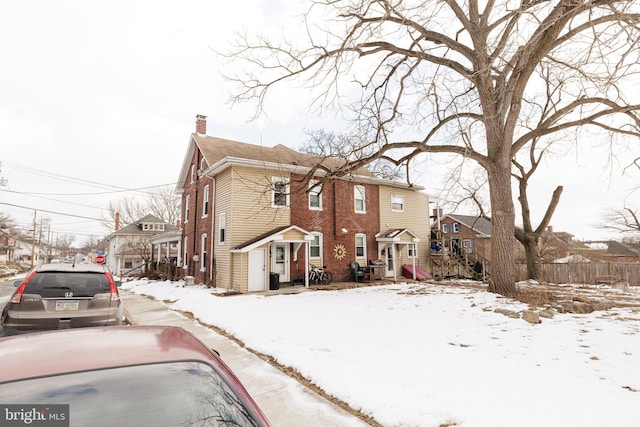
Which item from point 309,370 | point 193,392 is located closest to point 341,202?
point 309,370

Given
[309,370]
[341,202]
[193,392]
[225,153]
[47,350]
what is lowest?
[309,370]

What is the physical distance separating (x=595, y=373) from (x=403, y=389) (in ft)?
8.75

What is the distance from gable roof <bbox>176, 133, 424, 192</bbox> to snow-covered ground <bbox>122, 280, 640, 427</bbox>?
337 inches

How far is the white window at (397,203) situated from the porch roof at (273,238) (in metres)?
7.79

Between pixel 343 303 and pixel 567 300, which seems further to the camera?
pixel 343 303

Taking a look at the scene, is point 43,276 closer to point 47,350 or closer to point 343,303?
point 47,350

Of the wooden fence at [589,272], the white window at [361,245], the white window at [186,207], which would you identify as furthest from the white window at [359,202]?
the white window at [186,207]

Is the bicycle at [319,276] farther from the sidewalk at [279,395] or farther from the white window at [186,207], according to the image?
the sidewalk at [279,395]

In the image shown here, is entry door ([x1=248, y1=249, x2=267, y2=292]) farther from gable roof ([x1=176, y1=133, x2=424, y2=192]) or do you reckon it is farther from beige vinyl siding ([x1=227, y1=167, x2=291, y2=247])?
gable roof ([x1=176, y1=133, x2=424, y2=192])

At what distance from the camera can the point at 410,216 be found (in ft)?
72.4

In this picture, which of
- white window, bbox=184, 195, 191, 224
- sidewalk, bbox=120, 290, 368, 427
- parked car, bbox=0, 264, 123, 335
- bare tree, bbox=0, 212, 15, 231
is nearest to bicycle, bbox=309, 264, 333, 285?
white window, bbox=184, 195, 191, 224

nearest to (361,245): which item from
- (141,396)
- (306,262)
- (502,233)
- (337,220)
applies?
(337,220)

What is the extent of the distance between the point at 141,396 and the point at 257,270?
1349cm

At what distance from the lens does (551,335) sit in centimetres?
612
